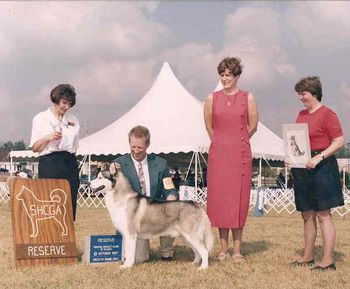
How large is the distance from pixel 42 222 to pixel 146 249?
1.15 meters

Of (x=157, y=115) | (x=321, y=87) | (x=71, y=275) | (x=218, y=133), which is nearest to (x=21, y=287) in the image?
(x=71, y=275)

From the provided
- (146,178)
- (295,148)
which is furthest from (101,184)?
(295,148)

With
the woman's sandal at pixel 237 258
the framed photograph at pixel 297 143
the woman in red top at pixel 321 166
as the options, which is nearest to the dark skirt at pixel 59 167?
the woman's sandal at pixel 237 258

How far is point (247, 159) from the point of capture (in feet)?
18.2

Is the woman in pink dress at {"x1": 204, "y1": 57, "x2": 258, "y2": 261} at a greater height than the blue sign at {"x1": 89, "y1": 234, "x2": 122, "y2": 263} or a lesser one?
greater

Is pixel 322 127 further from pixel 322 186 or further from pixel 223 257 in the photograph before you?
pixel 223 257

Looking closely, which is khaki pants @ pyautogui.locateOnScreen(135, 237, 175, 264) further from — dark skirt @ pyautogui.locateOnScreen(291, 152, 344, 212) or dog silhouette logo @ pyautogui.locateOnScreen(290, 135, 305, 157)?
dog silhouette logo @ pyautogui.locateOnScreen(290, 135, 305, 157)

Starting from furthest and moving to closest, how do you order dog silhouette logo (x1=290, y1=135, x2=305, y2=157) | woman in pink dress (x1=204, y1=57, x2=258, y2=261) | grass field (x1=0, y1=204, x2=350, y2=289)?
woman in pink dress (x1=204, y1=57, x2=258, y2=261), dog silhouette logo (x1=290, y1=135, x2=305, y2=157), grass field (x1=0, y1=204, x2=350, y2=289)

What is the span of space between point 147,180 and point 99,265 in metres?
1.03

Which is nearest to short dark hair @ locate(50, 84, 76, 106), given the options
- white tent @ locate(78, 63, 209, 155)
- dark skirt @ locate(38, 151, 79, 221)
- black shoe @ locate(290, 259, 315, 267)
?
dark skirt @ locate(38, 151, 79, 221)

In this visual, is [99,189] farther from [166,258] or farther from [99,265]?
[166,258]

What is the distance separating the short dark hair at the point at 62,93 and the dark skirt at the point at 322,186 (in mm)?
2403

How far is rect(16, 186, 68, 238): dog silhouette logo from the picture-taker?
17.3 feet

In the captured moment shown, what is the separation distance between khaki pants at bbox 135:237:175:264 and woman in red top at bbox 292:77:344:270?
5.15 feet
